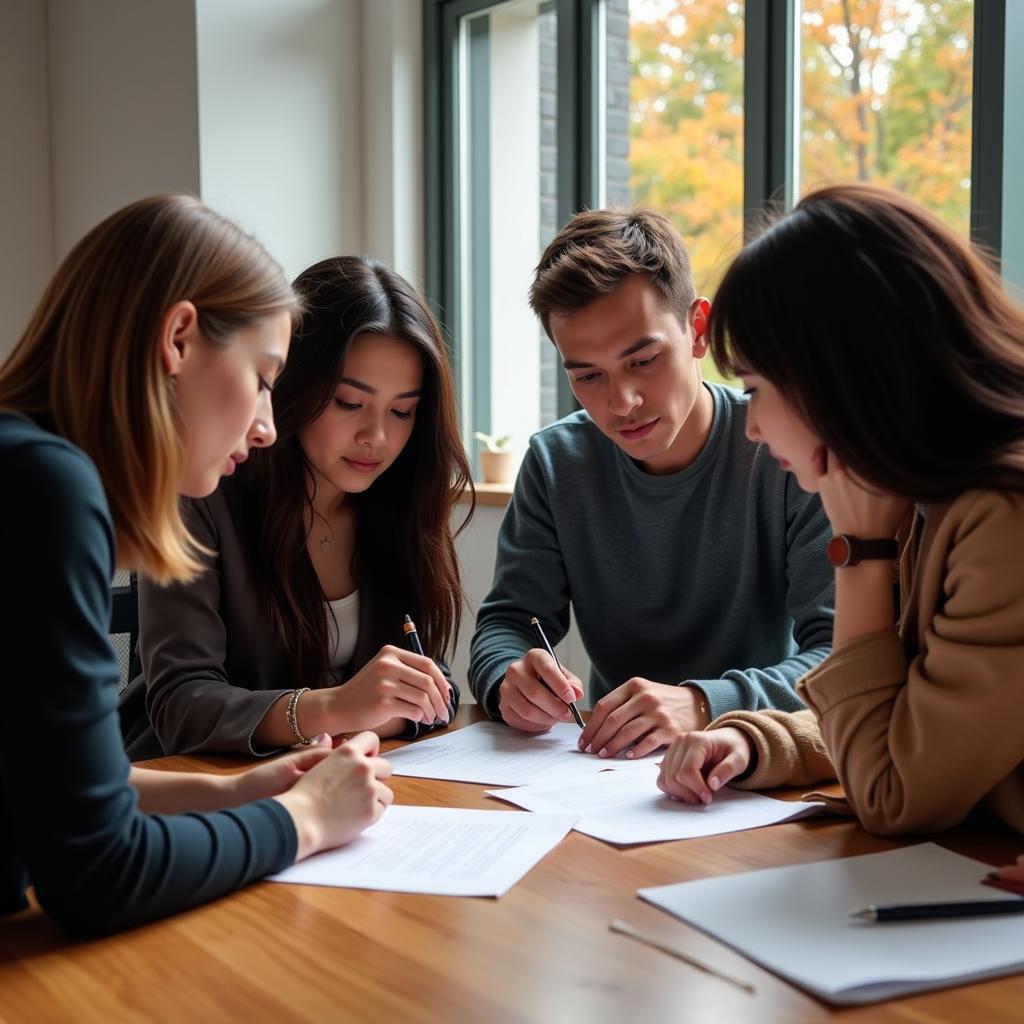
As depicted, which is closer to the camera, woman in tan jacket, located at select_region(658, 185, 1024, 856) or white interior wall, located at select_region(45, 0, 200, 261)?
woman in tan jacket, located at select_region(658, 185, 1024, 856)

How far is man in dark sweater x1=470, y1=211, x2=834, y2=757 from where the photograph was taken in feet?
5.70

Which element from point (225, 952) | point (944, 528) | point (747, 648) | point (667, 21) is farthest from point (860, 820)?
point (667, 21)

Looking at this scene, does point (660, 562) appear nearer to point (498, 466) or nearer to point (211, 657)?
point (211, 657)

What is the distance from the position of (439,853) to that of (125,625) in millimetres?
966

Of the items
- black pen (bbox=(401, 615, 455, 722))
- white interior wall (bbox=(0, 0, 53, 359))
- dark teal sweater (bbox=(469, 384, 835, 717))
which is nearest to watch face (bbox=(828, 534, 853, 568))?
dark teal sweater (bbox=(469, 384, 835, 717))

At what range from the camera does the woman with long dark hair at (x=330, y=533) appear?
5.29 feet

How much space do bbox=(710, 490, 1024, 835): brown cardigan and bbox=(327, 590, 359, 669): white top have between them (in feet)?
2.73

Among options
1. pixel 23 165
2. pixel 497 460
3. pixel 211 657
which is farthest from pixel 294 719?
pixel 23 165

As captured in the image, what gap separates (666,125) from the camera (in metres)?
3.21

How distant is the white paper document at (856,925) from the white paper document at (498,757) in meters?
0.39

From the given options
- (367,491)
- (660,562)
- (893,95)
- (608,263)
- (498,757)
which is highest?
(893,95)

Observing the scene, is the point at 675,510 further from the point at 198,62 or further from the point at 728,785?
the point at 198,62

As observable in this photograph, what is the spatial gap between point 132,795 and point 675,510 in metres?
1.15

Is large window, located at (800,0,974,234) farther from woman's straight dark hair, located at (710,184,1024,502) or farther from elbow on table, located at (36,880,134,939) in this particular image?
elbow on table, located at (36,880,134,939)
